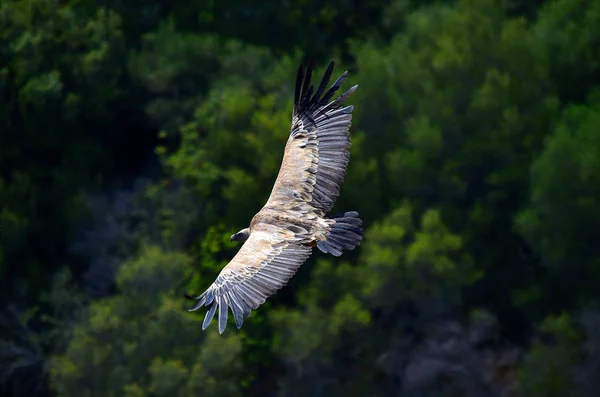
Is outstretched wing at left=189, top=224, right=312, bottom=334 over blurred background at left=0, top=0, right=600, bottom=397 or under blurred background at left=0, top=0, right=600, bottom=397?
under

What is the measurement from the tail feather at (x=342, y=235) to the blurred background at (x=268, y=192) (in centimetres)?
1016

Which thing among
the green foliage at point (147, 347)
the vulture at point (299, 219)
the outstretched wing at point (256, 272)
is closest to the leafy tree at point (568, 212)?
the green foliage at point (147, 347)

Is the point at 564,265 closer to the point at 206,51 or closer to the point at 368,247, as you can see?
the point at 368,247

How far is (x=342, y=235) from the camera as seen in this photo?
15.0 m

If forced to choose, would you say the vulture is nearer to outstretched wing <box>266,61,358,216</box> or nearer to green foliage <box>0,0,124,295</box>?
outstretched wing <box>266,61,358,216</box>

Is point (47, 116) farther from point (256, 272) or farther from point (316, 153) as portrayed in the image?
point (256, 272)

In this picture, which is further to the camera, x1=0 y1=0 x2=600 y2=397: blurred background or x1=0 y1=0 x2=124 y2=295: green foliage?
x1=0 y1=0 x2=124 y2=295: green foliage

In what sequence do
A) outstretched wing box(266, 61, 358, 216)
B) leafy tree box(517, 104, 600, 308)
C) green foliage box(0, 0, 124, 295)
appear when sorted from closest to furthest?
outstretched wing box(266, 61, 358, 216)
leafy tree box(517, 104, 600, 308)
green foliage box(0, 0, 124, 295)

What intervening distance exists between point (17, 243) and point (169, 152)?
3.77m

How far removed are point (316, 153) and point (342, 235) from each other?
118 cm

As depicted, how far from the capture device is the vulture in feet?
46.9

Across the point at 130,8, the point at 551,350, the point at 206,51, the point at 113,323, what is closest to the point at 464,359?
the point at 551,350

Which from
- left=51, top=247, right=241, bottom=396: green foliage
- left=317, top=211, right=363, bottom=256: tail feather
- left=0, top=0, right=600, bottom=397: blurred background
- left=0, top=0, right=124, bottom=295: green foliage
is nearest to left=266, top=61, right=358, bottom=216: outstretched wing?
left=317, top=211, right=363, bottom=256: tail feather

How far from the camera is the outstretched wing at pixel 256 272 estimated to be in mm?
14109
